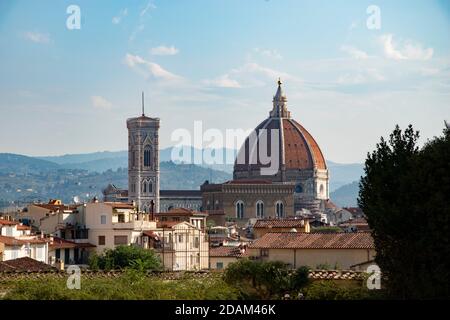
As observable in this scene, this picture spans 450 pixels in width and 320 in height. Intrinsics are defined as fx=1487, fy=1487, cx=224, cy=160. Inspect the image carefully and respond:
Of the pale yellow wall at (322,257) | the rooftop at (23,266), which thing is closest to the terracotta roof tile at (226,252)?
the pale yellow wall at (322,257)

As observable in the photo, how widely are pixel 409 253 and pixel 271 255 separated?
16099 mm

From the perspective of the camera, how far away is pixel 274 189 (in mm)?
180000

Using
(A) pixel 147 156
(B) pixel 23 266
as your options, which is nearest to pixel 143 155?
(A) pixel 147 156

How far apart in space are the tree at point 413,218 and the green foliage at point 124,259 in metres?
16.4

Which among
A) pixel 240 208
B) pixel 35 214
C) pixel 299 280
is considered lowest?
pixel 299 280

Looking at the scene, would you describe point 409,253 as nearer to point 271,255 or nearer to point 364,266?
point 364,266

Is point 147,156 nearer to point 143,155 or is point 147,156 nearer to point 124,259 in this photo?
point 143,155

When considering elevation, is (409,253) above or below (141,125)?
below

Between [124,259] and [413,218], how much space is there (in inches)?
860

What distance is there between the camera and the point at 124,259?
164 feet

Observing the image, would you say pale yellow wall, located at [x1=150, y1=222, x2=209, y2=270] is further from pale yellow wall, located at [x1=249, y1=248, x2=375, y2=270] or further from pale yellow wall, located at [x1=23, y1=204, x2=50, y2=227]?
pale yellow wall, located at [x1=249, y1=248, x2=375, y2=270]

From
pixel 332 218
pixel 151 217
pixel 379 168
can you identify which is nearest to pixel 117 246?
pixel 151 217

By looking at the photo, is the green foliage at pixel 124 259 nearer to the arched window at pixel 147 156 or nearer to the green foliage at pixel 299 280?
the green foliage at pixel 299 280

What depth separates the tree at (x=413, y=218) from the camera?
2833 centimetres
